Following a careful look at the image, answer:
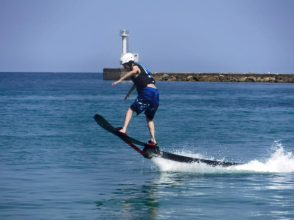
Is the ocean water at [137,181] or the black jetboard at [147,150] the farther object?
the black jetboard at [147,150]

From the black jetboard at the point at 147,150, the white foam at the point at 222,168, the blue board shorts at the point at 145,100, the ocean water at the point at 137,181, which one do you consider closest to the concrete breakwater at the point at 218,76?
the ocean water at the point at 137,181

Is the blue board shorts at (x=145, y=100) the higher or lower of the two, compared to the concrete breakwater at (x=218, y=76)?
lower

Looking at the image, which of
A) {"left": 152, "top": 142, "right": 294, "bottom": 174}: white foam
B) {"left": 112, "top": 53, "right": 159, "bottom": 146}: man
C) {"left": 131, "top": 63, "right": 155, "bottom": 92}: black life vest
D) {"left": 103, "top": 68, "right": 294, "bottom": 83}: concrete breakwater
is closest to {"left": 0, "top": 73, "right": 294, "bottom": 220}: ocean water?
{"left": 152, "top": 142, "right": 294, "bottom": 174}: white foam

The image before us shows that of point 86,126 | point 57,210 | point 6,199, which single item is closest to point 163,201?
point 57,210

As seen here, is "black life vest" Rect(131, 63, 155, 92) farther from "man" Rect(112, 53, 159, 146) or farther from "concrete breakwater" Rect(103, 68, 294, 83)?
"concrete breakwater" Rect(103, 68, 294, 83)

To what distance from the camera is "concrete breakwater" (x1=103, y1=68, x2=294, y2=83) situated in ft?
411

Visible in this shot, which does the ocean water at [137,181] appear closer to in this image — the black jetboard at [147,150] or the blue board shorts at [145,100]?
the black jetboard at [147,150]

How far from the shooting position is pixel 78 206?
10.8 metres

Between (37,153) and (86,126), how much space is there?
12374mm

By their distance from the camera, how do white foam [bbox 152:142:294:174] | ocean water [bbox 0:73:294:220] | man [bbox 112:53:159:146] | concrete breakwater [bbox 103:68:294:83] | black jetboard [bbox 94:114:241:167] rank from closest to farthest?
ocean water [bbox 0:73:294:220]
man [bbox 112:53:159:146]
black jetboard [bbox 94:114:241:167]
white foam [bbox 152:142:294:174]
concrete breakwater [bbox 103:68:294:83]

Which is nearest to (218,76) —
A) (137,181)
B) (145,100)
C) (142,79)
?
(137,181)

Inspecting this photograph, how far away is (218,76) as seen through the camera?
440ft

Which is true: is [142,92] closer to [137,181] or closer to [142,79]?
[142,79]

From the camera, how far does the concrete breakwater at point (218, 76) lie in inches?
4934
